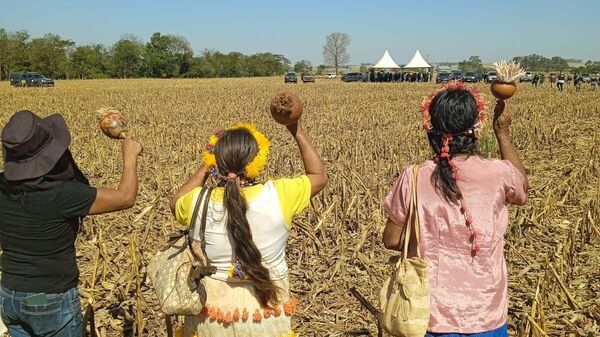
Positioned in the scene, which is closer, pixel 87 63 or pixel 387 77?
pixel 387 77

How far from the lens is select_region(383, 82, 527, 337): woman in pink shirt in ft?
7.39

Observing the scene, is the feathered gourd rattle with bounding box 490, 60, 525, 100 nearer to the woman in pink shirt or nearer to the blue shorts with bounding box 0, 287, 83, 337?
the woman in pink shirt

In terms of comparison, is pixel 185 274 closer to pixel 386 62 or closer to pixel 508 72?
pixel 508 72

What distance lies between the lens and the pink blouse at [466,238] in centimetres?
226

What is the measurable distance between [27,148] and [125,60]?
259 feet

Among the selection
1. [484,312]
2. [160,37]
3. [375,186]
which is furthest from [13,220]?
[160,37]

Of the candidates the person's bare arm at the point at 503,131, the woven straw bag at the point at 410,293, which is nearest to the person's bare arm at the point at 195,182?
the woven straw bag at the point at 410,293

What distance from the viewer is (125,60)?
76.1m

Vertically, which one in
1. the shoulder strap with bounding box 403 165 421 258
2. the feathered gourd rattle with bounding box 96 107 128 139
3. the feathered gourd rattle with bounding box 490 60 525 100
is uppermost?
the feathered gourd rattle with bounding box 490 60 525 100

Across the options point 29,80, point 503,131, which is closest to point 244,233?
point 503,131

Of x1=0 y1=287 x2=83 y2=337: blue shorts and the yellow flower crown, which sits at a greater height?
the yellow flower crown

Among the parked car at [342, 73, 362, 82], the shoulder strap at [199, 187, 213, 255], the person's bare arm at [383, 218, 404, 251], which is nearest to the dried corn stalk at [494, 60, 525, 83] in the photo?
the person's bare arm at [383, 218, 404, 251]

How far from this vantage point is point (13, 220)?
2.46m

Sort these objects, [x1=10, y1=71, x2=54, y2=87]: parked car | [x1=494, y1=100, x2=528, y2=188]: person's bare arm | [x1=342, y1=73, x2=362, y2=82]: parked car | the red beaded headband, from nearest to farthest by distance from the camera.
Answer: the red beaded headband < [x1=494, y1=100, x2=528, y2=188]: person's bare arm < [x1=10, y1=71, x2=54, y2=87]: parked car < [x1=342, y1=73, x2=362, y2=82]: parked car
